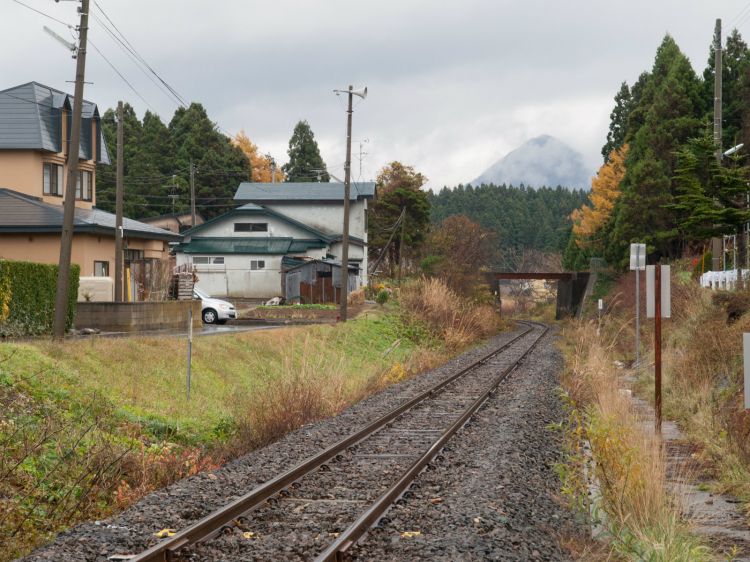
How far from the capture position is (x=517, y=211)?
147125 millimetres

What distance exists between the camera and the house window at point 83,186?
133ft

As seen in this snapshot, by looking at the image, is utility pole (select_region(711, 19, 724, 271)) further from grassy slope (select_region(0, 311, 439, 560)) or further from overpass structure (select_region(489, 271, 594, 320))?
overpass structure (select_region(489, 271, 594, 320))

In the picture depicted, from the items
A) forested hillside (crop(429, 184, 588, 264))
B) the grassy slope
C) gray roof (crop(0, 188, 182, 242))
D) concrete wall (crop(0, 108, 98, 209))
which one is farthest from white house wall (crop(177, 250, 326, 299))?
forested hillside (crop(429, 184, 588, 264))

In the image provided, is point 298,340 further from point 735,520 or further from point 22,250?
point 735,520

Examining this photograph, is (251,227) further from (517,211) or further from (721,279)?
(517,211)

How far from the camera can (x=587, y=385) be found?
20.0m

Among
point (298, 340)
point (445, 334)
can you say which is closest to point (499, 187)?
point (445, 334)

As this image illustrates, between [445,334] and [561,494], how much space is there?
95.7 ft

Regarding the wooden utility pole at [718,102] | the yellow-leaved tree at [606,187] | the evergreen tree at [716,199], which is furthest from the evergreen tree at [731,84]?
the evergreen tree at [716,199]

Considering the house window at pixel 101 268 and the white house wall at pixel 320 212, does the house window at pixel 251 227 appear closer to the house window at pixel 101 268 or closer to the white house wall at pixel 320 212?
the white house wall at pixel 320 212

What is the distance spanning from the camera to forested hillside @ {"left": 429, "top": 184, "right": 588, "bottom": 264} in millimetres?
139625

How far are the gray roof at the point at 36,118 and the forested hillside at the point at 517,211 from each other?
89.3 metres

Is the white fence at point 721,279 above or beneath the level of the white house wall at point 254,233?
beneath

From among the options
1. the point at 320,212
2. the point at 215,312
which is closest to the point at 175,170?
the point at 320,212
